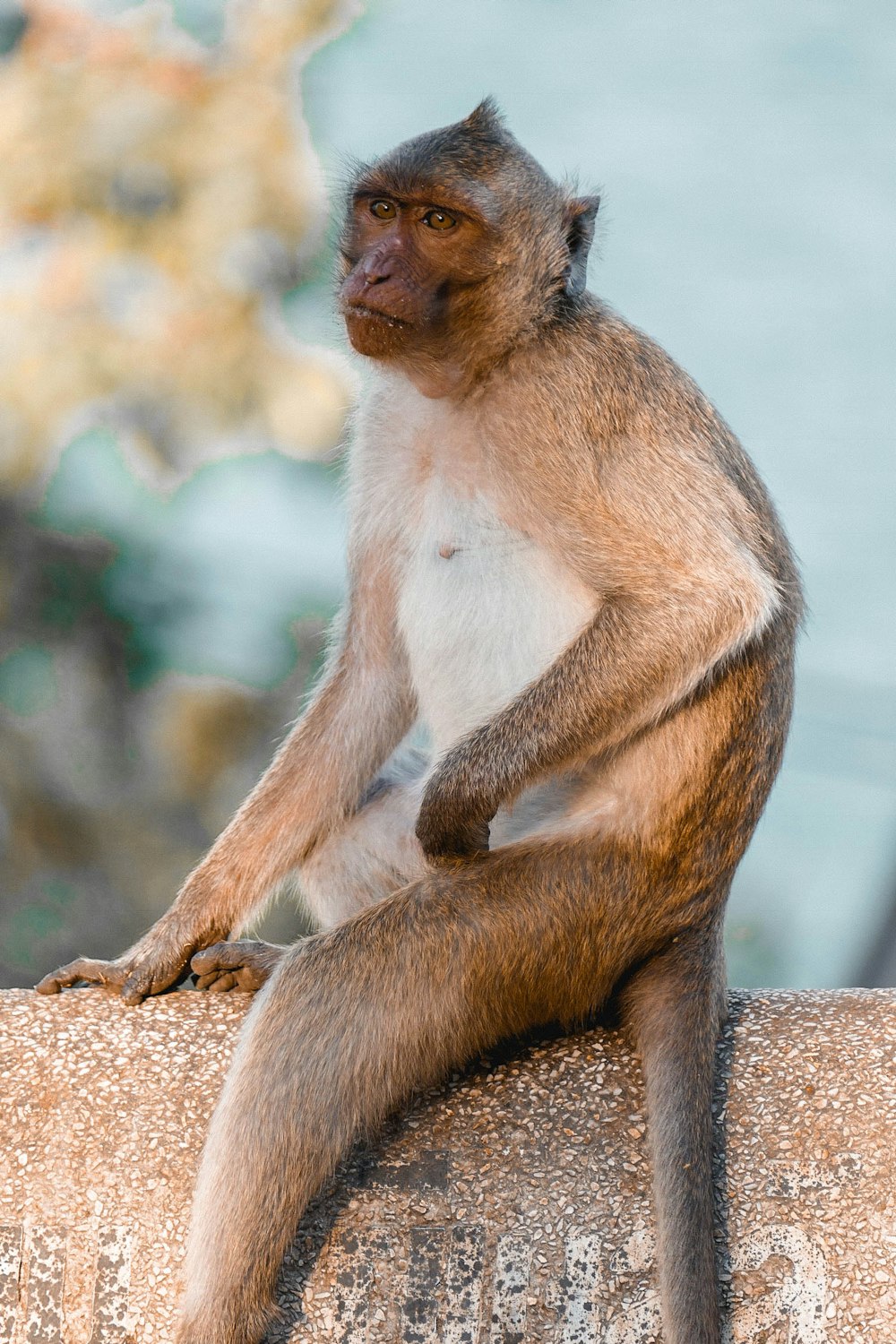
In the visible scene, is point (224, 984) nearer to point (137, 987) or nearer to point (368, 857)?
point (137, 987)

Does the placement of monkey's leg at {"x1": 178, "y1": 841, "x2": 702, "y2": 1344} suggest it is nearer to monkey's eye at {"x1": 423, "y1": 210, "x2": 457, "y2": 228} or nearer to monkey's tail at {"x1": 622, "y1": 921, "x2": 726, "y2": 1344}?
monkey's tail at {"x1": 622, "y1": 921, "x2": 726, "y2": 1344}

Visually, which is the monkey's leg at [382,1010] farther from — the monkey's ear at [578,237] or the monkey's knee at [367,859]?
the monkey's ear at [578,237]

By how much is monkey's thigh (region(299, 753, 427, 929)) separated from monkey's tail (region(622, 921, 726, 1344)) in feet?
2.33

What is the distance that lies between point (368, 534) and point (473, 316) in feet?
2.11

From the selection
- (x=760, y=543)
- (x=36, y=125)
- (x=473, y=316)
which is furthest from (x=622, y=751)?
(x=36, y=125)

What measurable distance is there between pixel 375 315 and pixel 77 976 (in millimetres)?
1694

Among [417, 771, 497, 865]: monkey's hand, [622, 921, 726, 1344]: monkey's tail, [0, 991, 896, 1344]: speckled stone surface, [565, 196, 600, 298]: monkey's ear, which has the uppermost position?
[565, 196, 600, 298]: monkey's ear

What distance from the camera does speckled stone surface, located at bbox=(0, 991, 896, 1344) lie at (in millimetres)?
3129

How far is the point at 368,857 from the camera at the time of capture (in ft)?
12.8

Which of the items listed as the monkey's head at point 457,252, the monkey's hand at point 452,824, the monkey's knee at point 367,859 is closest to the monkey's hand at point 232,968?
the monkey's knee at point 367,859

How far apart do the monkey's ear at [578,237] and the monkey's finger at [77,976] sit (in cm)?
192

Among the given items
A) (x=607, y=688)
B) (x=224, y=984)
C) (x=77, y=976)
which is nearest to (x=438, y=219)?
(x=607, y=688)

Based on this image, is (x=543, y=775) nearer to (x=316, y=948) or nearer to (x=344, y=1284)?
(x=316, y=948)

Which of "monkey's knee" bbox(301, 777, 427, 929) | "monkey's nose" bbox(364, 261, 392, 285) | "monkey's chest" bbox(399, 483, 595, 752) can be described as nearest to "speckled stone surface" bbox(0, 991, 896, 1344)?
"monkey's knee" bbox(301, 777, 427, 929)
